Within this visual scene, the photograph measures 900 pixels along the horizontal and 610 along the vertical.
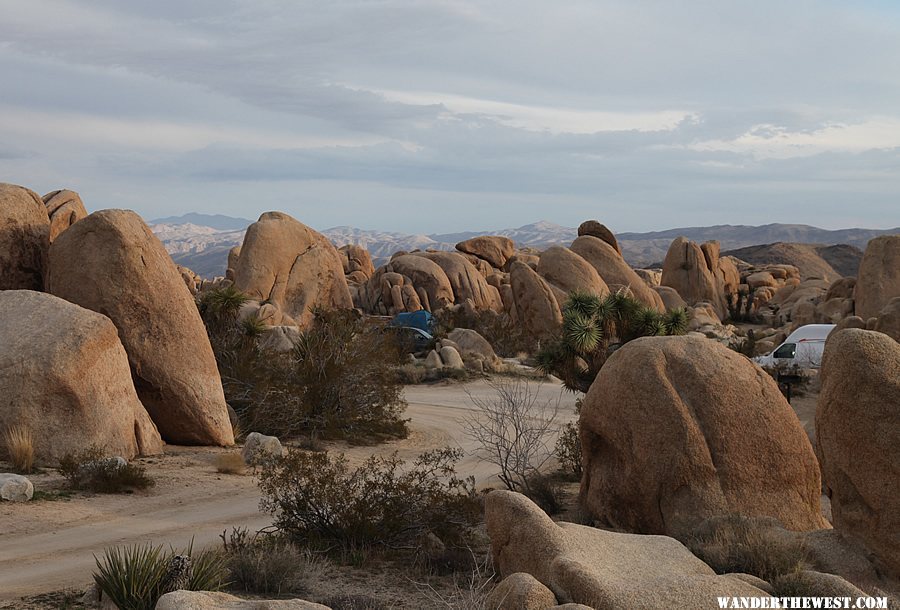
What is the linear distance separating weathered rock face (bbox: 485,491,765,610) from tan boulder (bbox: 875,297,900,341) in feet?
50.6

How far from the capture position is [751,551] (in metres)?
8.05

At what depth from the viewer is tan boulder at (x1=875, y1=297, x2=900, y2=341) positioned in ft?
68.7

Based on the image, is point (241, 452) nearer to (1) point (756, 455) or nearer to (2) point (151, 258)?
(2) point (151, 258)

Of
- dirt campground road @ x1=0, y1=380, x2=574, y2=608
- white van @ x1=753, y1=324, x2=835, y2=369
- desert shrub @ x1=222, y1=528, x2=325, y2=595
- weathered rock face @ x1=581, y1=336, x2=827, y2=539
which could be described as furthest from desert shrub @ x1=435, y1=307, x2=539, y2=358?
desert shrub @ x1=222, y1=528, x2=325, y2=595

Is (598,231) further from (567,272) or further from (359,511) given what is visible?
(359,511)

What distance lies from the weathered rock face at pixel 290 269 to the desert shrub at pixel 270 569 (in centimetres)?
2528

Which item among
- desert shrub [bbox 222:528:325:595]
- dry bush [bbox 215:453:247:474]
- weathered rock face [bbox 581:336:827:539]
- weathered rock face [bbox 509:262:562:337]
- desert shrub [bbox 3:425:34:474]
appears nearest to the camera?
desert shrub [bbox 222:528:325:595]

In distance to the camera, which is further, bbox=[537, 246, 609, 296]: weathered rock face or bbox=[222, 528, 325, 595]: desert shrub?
bbox=[537, 246, 609, 296]: weathered rock face

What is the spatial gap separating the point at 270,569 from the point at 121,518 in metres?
3.66

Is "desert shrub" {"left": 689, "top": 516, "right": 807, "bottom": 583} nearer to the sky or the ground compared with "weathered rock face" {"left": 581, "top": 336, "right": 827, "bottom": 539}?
nearer to the ground

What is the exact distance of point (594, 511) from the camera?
33.8ft

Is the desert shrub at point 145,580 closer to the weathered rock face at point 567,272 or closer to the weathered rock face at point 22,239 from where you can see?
the weathered rock face at point 22,239

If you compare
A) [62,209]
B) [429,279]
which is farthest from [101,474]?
[429,279]

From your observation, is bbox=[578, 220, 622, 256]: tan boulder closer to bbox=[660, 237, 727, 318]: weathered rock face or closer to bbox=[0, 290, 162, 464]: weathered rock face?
bbox=[660, 237, 727, 318]: weathered rock face
